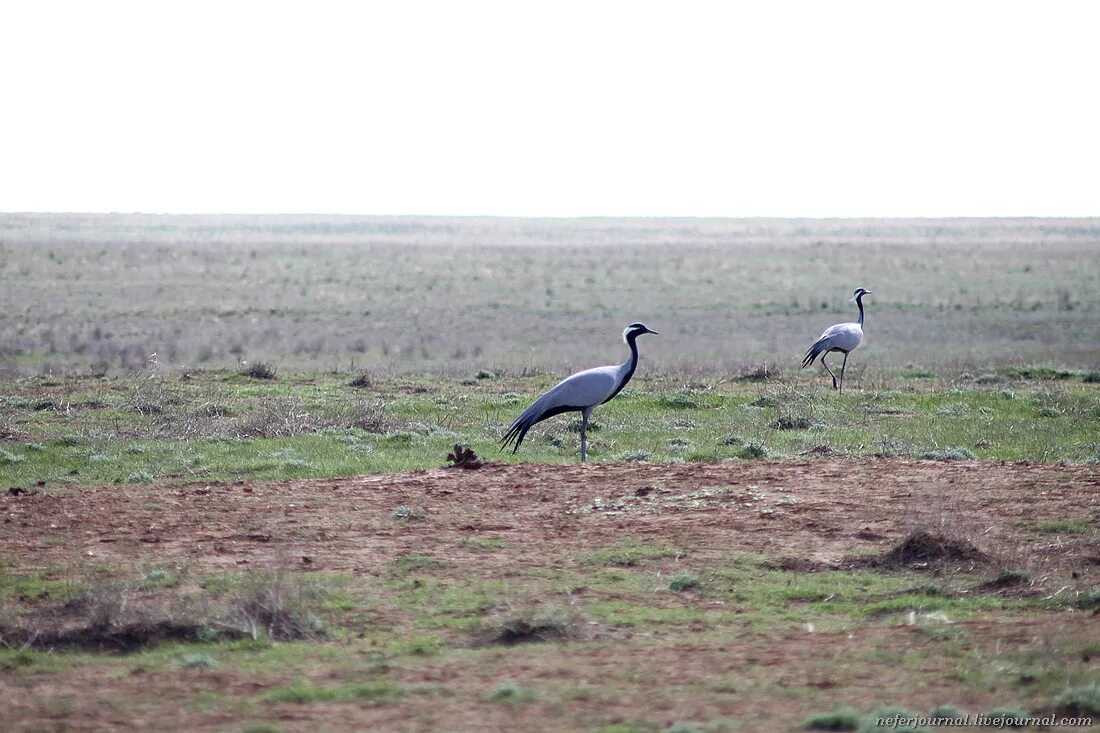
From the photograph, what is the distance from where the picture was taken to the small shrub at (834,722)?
5836 millimetres

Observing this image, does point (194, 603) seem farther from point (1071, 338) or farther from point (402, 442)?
point (1071, 338)

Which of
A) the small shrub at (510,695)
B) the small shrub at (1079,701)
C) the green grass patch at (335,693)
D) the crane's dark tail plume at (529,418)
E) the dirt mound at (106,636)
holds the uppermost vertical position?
the crane's dark tail plume at (529,418)

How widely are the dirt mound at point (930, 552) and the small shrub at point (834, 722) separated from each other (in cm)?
347

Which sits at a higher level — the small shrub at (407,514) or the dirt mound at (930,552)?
the dirt mound at (930,552)

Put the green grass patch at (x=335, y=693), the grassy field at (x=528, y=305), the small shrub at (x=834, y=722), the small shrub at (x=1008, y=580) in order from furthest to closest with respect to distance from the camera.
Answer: the grassy field at (x=528, y=305) → the small shrub at (x=1008, y=580) → the green grass patch at (x=335, y=693) → the small shrub at (x=834, y=722)

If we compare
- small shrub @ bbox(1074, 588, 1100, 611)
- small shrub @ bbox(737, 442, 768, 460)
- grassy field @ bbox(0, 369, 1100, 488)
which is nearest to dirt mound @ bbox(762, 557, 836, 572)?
small shrub @ bbox(1074, 588, 1100, 611)

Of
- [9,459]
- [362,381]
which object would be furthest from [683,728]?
[362,381]

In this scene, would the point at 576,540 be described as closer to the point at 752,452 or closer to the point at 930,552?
the point at 930,552

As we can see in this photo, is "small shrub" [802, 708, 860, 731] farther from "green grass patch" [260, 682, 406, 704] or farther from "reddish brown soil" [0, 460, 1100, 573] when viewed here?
"reddish brown soil" [0, 460, 1100, 573]

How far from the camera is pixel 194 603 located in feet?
26.3

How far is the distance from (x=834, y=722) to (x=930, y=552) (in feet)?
11.9

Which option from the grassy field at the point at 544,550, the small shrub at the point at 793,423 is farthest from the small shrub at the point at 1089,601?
the small shrub at the point at 793,423

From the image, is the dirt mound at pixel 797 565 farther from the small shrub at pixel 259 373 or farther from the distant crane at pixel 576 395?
the small shrub at pixel 259 373

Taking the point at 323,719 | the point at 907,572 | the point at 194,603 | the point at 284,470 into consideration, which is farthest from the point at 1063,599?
the point at 284,470
